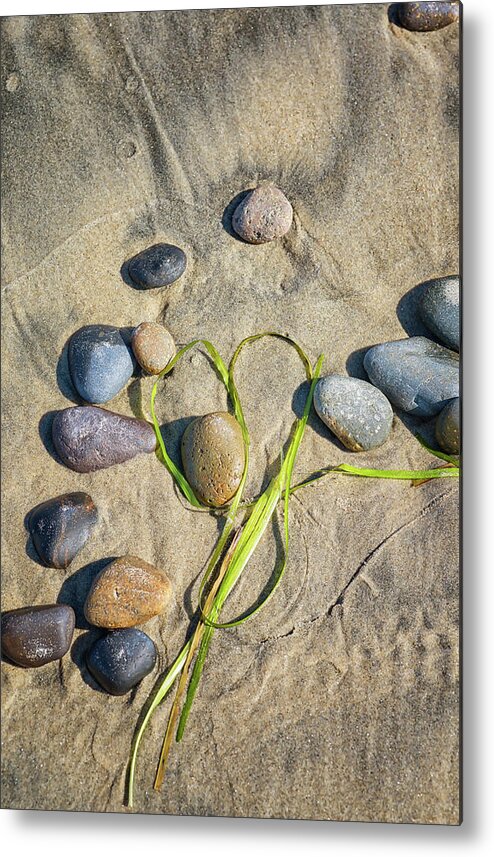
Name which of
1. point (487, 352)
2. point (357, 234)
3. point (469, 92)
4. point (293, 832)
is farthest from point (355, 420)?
point (293, 832)

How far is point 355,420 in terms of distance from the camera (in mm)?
1679

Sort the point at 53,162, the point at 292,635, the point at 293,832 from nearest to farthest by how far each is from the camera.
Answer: the point at 293,832 → the point at 292,635 → the point at 53,162

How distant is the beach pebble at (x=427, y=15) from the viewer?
1.63 meters

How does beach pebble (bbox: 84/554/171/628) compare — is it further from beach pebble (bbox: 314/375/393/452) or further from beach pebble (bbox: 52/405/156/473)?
beach pebble (bbox: 314/375/393/452)

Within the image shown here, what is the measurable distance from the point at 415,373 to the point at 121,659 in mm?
1011

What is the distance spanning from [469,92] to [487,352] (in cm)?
60

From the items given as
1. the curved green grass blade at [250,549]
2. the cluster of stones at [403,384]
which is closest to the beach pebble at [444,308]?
the cluster of stones at [403,384]

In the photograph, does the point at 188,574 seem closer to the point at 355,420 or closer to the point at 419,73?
the point at 355,420

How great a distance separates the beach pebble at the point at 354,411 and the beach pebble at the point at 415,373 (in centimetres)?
4

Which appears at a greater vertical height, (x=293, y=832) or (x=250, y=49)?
(x=250, y=49)

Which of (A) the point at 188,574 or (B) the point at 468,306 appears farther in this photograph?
(A) the point at 188,574

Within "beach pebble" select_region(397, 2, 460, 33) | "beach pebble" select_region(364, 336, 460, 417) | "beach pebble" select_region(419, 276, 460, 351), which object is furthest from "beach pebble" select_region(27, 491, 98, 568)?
"beach pebble" select_region(397, 2, 460, 33)

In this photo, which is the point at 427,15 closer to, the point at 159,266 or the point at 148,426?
the point at 159,266

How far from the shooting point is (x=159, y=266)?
1.75 m
